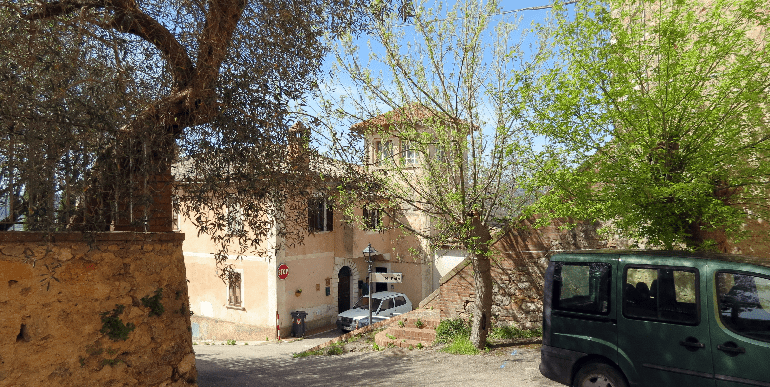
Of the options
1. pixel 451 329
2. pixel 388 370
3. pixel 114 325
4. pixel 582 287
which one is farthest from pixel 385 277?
pixel 114 325

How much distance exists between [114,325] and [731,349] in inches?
240

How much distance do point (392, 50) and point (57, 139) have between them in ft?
21.5

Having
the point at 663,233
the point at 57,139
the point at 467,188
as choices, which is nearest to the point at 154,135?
the point at 57,139

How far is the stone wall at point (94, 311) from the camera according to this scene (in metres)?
4.36

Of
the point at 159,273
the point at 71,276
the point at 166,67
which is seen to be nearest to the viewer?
the point at 71,276

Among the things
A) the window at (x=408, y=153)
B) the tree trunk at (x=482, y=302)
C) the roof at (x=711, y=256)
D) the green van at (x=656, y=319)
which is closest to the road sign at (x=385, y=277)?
the tree trunk at (x=482, y=302)

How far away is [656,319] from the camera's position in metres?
5.34

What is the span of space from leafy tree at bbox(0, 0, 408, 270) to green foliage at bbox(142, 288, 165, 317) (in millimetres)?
781

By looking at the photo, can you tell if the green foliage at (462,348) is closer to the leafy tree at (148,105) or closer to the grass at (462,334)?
the grass at (462,334)

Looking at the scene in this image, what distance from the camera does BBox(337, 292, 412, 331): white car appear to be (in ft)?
60.2

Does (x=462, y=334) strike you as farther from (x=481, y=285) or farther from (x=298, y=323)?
(x=298, y=323)

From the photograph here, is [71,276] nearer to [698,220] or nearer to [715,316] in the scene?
[715,316]

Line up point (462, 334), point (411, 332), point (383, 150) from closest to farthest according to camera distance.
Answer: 1. point (383, 150)
2. point (462, 334)
3. point (411, 332)

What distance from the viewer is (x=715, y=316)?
4.96 metres
